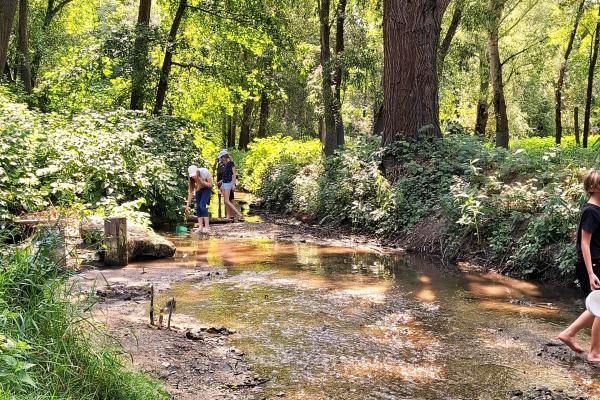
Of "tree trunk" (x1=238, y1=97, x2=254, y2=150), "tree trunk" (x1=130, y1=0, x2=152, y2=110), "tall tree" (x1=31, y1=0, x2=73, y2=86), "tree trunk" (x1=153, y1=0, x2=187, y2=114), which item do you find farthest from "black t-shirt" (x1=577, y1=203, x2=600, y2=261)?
"tree trunk" (x1=238, y1=97, x2=254, y2=150)

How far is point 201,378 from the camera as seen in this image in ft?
16.5

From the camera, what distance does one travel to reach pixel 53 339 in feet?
12.7

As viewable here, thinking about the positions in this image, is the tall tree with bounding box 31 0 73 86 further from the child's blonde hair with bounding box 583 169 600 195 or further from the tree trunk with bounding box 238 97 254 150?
the child's blonde hair with bounding box 583 169 600 195

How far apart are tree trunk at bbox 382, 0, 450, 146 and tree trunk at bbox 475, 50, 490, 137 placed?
15222 millimetres

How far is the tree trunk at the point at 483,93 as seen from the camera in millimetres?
30266

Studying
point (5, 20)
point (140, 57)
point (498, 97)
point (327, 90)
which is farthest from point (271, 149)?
point (5, 20)

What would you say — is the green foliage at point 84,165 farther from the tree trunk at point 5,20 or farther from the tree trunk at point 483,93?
the tree trunk at point 483,93

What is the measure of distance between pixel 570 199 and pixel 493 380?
5.52m

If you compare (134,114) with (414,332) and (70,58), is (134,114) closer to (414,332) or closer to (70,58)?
(70,58)

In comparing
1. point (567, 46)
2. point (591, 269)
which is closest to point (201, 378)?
point (591, 269)

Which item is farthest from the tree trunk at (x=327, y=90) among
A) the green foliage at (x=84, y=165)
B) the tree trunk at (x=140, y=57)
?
the green foliage at (x=84, y=165)

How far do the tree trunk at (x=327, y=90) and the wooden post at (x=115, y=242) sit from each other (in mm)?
11852

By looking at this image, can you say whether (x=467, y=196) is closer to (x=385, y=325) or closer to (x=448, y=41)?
(x=385, y=325)

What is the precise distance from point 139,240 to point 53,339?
7109 mm
